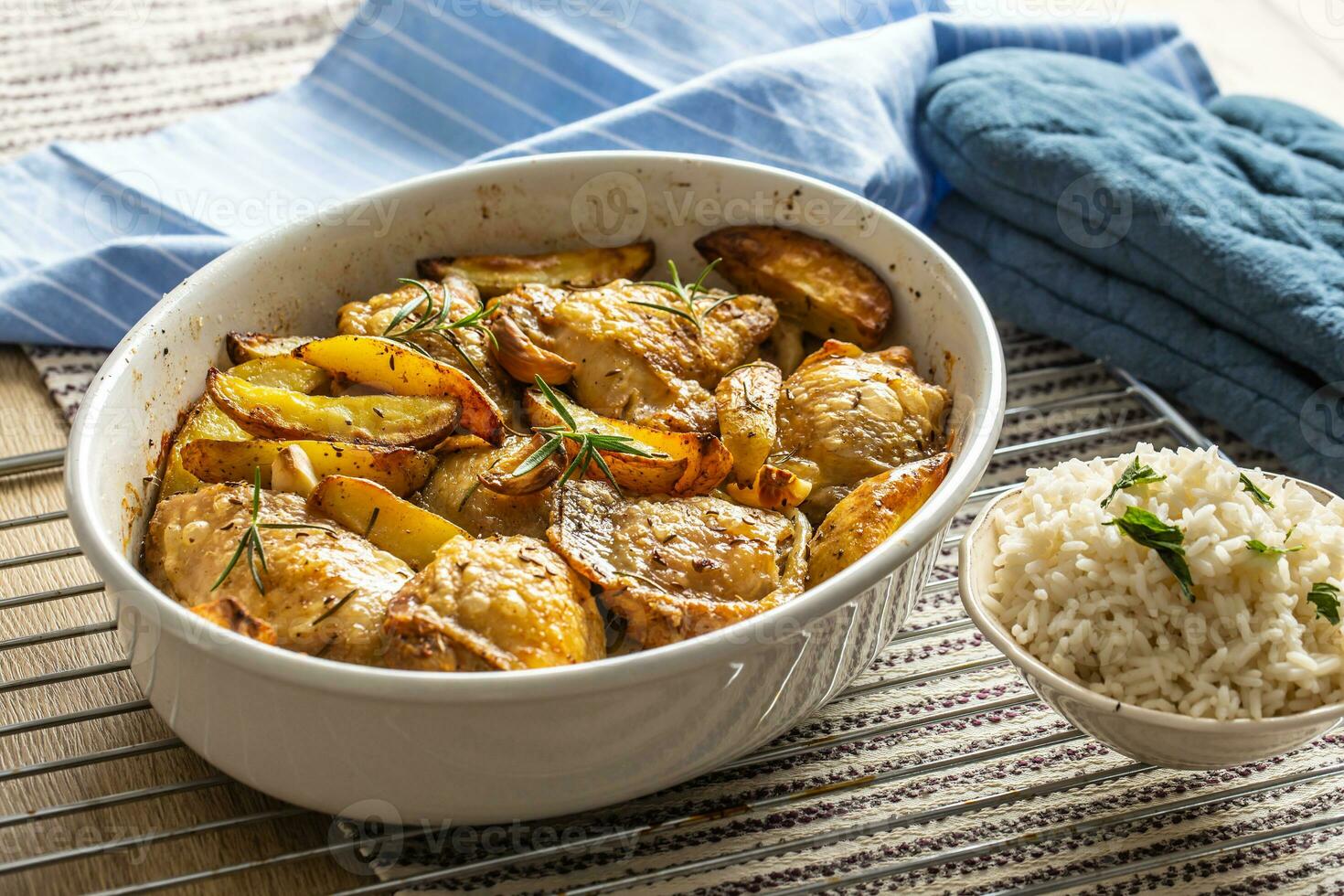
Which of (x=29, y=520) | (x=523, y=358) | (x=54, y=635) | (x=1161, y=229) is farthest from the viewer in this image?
(x=1161, y=229)

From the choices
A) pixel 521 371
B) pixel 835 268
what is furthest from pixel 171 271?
pixel 835 268

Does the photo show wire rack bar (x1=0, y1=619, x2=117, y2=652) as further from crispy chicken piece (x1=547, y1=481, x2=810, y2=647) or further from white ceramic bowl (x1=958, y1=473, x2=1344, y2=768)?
white ceramic bowl (x1=958, y1=473, x2=1344, y2=768)

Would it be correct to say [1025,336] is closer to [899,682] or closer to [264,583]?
[899,682]

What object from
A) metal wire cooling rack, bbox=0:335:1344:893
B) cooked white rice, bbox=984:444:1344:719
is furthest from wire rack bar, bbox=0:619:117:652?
cooked white rice, bbox=984:444:1344:719

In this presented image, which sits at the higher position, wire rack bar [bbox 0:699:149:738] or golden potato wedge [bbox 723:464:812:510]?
golden potato wedge [bbox 723:464:812:510]

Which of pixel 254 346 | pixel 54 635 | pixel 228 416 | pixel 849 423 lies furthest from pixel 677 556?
pixel 54 635

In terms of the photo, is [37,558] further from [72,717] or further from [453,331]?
[453,331]

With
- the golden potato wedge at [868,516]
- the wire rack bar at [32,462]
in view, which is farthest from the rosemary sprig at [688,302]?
the wire rack bar at [32,462]
